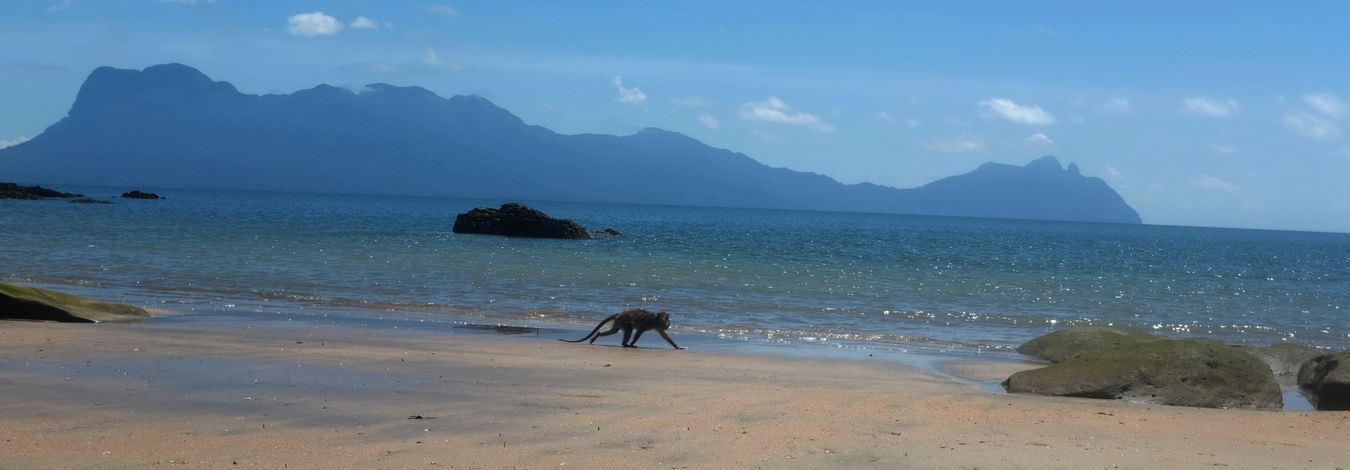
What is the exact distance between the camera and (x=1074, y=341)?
16234 mm

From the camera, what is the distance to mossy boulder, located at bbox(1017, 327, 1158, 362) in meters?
15.4

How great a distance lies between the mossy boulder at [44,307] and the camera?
15.4 m

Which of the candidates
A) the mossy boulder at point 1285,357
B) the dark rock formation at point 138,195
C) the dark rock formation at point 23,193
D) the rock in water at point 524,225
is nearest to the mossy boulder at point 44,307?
the mossy boulder at point 1285,357

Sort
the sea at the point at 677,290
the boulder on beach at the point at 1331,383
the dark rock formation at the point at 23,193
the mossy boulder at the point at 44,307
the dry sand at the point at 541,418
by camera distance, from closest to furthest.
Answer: the dry sand at the point at 541,418 → the boulder on beach at the point at 1331,383 → the mossy boulder at the point at 44,307 → the sea at the point at 677,290 → the dark rock formation at the point at 23,193

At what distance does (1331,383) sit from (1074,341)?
14.7 feet

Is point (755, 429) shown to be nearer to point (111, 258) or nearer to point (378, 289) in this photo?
point (378, 289)

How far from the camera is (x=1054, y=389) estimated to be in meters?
11.7

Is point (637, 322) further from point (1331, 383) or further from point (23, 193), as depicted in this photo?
point (23, 193)

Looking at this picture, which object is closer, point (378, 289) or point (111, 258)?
point (378, 289)

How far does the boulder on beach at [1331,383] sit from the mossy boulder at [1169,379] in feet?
1.86

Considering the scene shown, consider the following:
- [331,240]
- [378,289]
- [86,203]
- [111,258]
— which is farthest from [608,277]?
[86,203]

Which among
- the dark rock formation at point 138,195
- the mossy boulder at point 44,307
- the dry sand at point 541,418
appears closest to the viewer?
the dry sand at point 541,418

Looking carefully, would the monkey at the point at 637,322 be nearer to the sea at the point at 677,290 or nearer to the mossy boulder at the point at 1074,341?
the sea at the point at 677,290

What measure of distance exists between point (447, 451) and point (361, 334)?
8.47m
